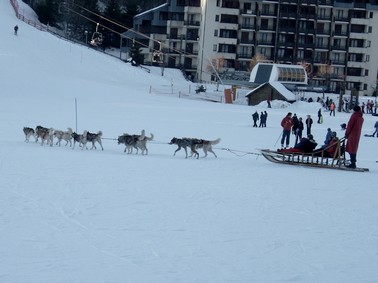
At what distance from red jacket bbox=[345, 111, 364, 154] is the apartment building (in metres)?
54.3

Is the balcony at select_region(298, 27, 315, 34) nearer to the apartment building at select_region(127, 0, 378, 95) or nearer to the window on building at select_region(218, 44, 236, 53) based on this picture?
the apartment building at select_region(127, 0, 378, 95)

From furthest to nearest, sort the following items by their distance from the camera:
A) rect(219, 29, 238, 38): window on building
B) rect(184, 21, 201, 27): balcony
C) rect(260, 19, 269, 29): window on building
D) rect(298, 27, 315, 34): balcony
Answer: rect(184, 21, 201, 27): balcony, rect(260, 19, 269, 29): window on building, rect(298, 27, 315, 34): balcony, rect(219, 29, 238, 38): window on building

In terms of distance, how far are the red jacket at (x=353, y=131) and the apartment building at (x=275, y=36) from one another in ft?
178

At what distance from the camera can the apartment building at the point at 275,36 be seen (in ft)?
236

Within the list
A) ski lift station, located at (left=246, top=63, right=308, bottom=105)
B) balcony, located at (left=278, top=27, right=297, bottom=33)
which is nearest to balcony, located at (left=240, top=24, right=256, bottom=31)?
balcony, located at (left=278, top=27, right=297, bottom=33)

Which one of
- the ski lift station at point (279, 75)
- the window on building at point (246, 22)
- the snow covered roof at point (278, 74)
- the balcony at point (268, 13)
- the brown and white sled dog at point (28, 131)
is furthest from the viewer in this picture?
the window on building at point (246, 22)

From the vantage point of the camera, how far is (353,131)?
16953 millimetres

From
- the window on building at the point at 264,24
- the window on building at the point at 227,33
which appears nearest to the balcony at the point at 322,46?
the window on building at the point at 264,24

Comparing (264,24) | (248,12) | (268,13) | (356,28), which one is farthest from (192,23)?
(356,28)

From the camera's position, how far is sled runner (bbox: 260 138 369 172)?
1722cm

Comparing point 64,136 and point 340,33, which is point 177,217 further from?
point 340,33

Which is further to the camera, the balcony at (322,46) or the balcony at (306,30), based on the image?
the balcony at (322,46)

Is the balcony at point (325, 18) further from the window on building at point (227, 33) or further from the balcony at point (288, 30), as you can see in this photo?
the window on building at point (227, 33)

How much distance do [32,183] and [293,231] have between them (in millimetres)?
5034
